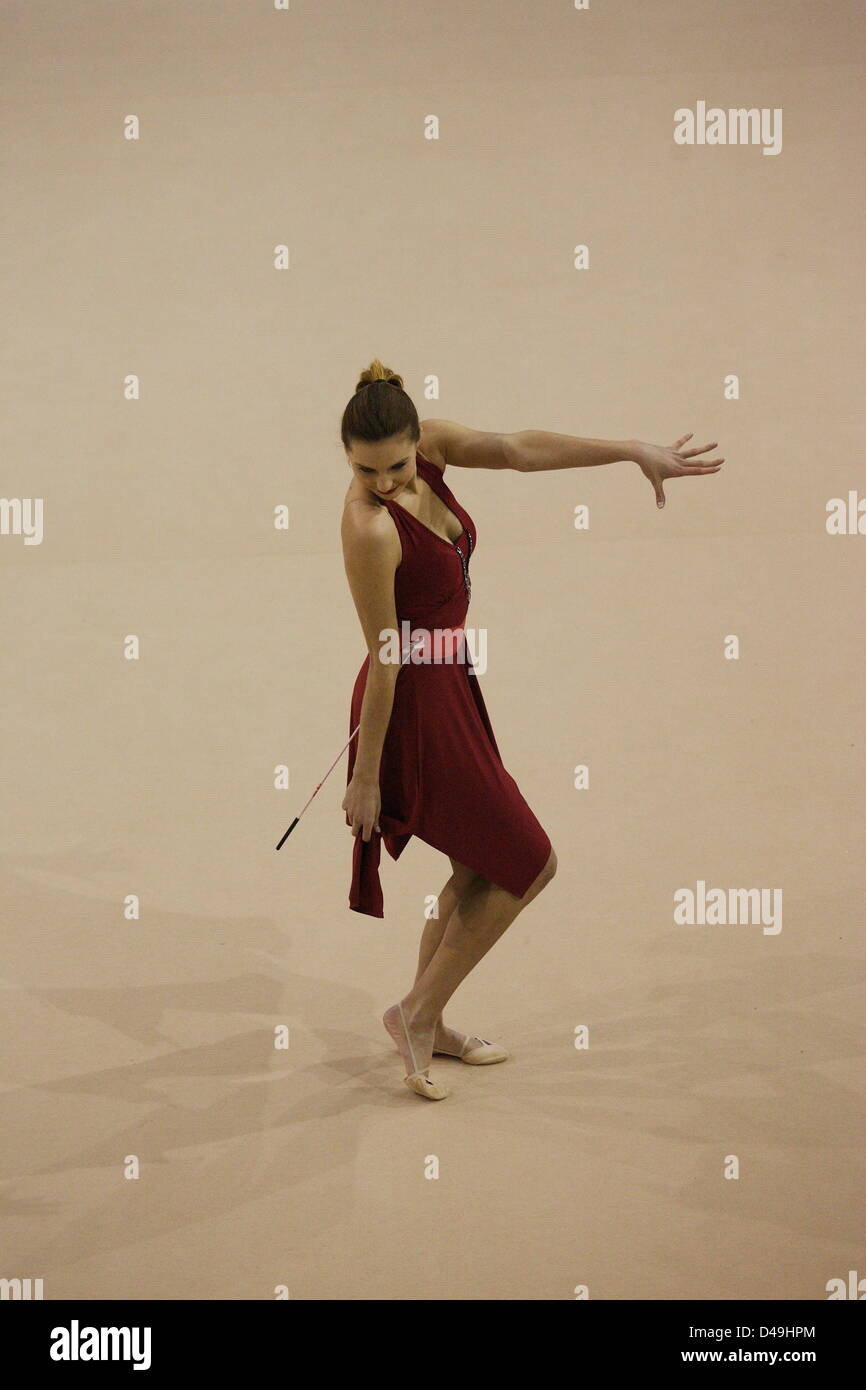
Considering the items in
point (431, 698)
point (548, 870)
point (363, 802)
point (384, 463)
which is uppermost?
point (384, 463)

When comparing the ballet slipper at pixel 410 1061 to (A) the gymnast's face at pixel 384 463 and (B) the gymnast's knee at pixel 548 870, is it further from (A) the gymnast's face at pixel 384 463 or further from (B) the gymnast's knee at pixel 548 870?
(A) the gymnast's face at pixel 384 463

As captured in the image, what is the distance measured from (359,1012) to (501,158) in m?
4.60

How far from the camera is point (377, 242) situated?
6.45 meters

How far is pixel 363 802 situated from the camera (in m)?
2.64

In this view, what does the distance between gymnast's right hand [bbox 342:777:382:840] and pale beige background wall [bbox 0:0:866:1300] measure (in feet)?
1.85

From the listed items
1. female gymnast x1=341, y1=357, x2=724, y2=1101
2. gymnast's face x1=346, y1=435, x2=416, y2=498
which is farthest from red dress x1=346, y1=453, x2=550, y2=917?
gymnast's face x1=346, y1=435, x2=416, y2=498

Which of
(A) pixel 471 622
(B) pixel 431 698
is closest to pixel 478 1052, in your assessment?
(B) pixel 431 698

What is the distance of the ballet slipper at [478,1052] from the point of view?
2.88 m

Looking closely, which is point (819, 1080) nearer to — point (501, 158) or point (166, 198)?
point (501, 158)

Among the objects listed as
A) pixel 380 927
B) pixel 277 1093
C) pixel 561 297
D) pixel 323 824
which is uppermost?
pixel 561 297

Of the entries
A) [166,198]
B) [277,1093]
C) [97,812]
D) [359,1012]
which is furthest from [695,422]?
[277,1093]

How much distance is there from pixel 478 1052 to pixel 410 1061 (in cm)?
17

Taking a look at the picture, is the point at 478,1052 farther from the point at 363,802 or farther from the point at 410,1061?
the point at 363,802

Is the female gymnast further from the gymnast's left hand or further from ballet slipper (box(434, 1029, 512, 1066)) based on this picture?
ballet slipper (box(434, 1029, 512, 1066))
